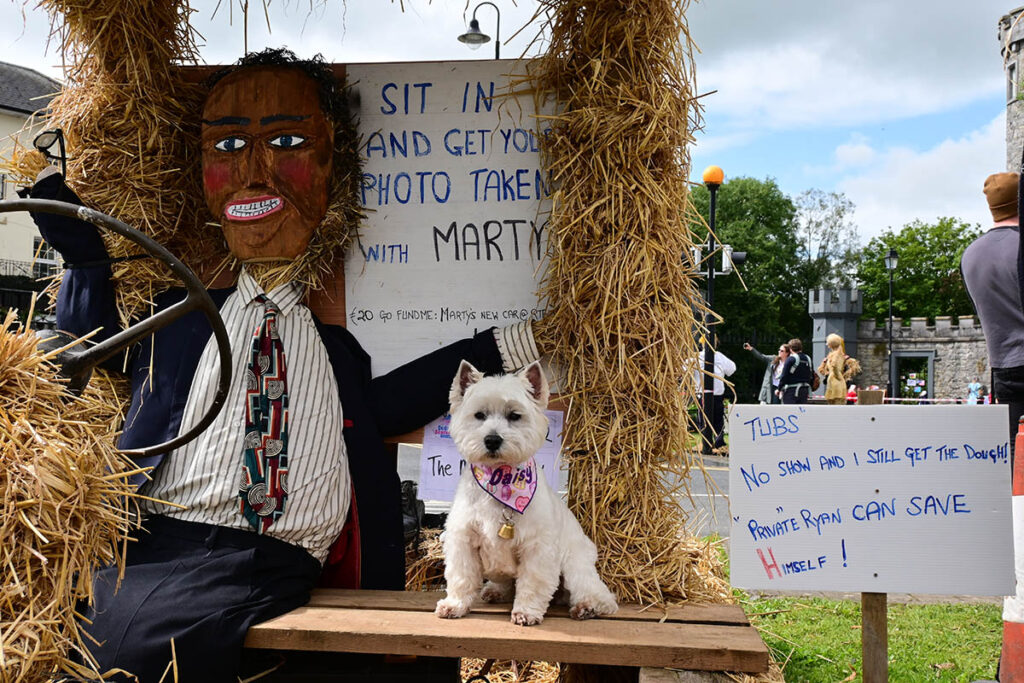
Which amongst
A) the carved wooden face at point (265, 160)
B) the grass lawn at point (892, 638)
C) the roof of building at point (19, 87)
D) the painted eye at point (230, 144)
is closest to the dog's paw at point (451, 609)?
the carved wooden face at point (265, 160)

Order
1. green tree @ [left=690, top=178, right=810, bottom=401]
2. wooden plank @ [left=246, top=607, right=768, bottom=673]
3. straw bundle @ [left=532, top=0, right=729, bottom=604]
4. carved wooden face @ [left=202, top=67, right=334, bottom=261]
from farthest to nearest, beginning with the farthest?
1. green tree @ [left=690, top=178, right=810, bottom=401]
2. carved wooden face @ [left=202, top=67, right=334, bottom=261]
3. straw bundle @ [left=532, top=0, right=729, bottom=604]
4. wooden plank @ [left=246, top=607, right=768, bottom=673]

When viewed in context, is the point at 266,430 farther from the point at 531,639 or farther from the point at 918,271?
the point at 918,271

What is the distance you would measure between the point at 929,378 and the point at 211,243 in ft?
165

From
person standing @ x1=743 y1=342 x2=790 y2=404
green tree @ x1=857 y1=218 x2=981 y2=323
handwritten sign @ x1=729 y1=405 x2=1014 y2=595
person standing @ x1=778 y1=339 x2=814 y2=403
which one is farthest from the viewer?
green tree @ x1=857 y1=218 x2=981 y2=323

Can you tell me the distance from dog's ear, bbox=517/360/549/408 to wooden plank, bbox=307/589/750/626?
2.49 feet

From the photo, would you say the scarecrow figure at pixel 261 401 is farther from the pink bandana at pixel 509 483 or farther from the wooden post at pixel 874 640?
the wooden post at pixel 874 640

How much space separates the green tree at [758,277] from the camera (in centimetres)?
4475

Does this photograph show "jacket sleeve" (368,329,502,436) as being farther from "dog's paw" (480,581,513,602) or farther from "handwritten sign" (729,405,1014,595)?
"handwritten sign" (729,405,1014,595)

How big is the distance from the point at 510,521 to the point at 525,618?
0.32m

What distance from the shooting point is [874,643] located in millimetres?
2703

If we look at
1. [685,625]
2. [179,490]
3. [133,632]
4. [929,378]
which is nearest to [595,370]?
[685,625]

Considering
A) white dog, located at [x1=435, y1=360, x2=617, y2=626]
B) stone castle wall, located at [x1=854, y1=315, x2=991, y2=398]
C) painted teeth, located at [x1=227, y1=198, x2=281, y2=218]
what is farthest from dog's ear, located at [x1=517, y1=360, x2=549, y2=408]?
stone castle wall, located at [x1=854, y1=315, x2=991, y2=398]

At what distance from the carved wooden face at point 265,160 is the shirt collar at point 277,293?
0.12 m

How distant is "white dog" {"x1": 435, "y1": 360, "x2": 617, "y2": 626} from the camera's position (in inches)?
108
